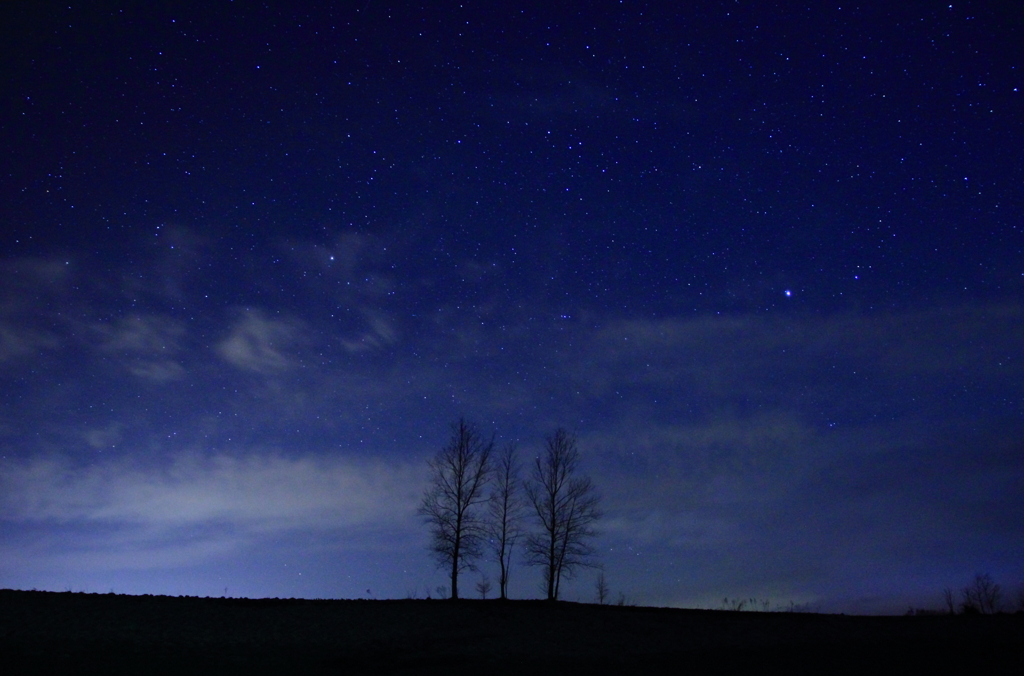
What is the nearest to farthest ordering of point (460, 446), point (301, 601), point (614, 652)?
point (614, 652), point (301, 601), point (460, 446)

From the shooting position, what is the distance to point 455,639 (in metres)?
28.9

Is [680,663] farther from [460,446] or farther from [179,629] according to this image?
[460,446]

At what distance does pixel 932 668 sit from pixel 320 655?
20.9 metres

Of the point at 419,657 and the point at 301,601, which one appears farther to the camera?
the point at 301,601

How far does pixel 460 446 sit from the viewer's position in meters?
45.0

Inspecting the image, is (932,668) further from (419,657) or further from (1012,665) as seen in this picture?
(419,657)

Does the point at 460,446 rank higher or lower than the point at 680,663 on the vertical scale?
higher

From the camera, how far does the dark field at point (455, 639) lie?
78.1 ft

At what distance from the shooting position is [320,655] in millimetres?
25281

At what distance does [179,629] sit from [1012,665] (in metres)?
29.4

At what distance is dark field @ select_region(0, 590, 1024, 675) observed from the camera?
23.8 m

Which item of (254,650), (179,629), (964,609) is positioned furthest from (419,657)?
(964,609)

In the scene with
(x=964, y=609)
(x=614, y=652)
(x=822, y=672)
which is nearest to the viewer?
(x=822, y=672)

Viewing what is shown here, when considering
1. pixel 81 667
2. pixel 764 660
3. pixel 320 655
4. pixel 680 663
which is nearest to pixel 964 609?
pixel 764 660
